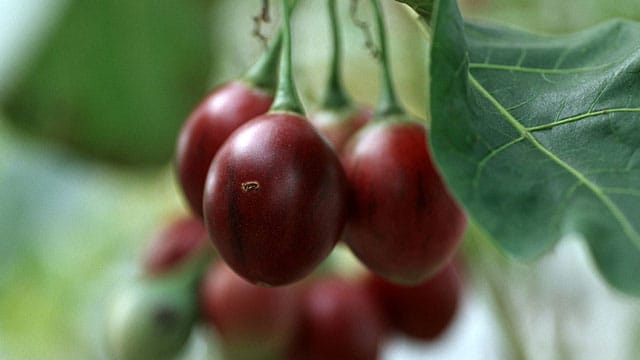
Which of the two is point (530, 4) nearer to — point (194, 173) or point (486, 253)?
point (486, 253)

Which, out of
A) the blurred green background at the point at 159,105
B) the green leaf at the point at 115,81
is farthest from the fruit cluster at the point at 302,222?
the green leaf at the point at 115,81

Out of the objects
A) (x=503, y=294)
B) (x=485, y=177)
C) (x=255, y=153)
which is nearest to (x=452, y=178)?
(x=485, y=177)

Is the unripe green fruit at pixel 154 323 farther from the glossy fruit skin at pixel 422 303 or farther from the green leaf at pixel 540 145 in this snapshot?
the green leaf at pixel 540 145

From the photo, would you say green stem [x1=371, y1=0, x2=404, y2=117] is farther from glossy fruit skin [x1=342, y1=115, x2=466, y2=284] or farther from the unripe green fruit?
the unripe green fruit

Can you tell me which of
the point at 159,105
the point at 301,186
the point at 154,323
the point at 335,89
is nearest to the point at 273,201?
the point at 301,186

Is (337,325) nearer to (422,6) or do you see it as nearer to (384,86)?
(384,86)

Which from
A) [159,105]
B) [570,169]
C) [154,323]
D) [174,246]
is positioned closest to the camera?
[570,169]
